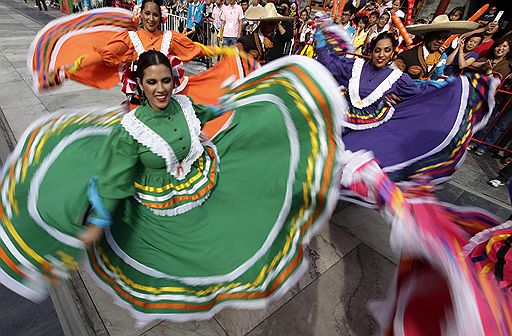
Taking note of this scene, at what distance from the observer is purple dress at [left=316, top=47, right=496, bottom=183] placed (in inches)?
101

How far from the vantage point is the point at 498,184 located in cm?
384

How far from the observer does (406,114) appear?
2.79 metres

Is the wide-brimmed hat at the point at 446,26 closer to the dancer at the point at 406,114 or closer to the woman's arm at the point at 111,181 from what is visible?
the dancer at the point at 406,114

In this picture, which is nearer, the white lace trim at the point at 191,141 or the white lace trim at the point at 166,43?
the white lace trim at the point at 191,141

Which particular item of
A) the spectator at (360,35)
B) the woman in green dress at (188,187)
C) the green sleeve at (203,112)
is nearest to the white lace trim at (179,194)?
the woman in green dress at (188,187)

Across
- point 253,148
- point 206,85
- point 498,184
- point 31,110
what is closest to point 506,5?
point 498,184

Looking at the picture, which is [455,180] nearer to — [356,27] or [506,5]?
[356,27]

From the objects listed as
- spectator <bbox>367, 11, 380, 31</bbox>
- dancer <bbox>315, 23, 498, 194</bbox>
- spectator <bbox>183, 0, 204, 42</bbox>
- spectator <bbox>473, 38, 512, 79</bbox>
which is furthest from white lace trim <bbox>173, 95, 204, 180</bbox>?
spectator <bbox>183, 0, 204, 42</bbox>

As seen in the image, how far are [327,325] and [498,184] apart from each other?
3.47 m

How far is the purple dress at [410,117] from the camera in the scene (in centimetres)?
257

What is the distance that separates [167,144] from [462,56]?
16.0 feet

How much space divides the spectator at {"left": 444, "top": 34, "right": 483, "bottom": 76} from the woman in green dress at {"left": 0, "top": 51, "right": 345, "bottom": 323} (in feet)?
13.3

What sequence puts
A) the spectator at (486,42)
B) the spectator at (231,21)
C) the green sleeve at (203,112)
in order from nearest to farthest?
the green sleeve at (203,112)
the spectator at (486,42)
the spectator at (231,21)

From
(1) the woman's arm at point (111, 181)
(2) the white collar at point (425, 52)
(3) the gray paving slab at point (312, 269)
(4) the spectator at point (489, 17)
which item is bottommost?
(3) the gray paving slab at point (312, 269)
